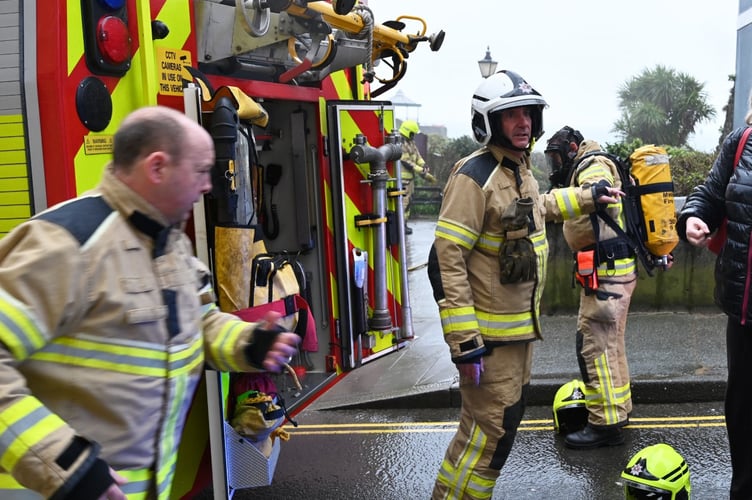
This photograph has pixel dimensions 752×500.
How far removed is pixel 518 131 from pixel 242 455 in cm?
179

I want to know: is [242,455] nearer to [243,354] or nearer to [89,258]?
[243,354]

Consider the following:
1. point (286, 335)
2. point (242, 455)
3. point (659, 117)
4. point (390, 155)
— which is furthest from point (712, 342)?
point (659, 117)

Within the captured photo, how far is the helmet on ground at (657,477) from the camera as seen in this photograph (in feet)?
11.2

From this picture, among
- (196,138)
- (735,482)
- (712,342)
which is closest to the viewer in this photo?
(196,138)

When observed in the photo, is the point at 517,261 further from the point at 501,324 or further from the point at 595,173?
the point at 595,173

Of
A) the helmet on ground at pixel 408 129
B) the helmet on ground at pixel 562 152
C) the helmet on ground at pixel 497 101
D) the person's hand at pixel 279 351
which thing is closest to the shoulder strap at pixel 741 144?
the helmet on ground at pixel 497 101

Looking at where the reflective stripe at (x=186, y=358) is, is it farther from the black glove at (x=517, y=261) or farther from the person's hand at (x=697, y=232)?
the person's hand at (x=697, y=232)

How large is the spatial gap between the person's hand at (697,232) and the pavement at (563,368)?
1.77 m

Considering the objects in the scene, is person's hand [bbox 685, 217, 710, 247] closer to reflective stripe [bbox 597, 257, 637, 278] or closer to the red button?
reflective stripe [bbox 597, 257, 637, 278]

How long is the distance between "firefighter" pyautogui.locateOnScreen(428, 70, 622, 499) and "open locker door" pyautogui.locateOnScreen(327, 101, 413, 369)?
0.67m

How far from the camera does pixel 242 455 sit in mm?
3145

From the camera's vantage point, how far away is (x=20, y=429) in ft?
5.35

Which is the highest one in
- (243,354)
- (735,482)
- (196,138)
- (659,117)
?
(659,117)

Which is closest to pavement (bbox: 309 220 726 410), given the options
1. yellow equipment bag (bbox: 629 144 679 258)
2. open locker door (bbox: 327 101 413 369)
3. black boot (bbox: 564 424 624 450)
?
open locker door (bbox: 327 101 413 369)
